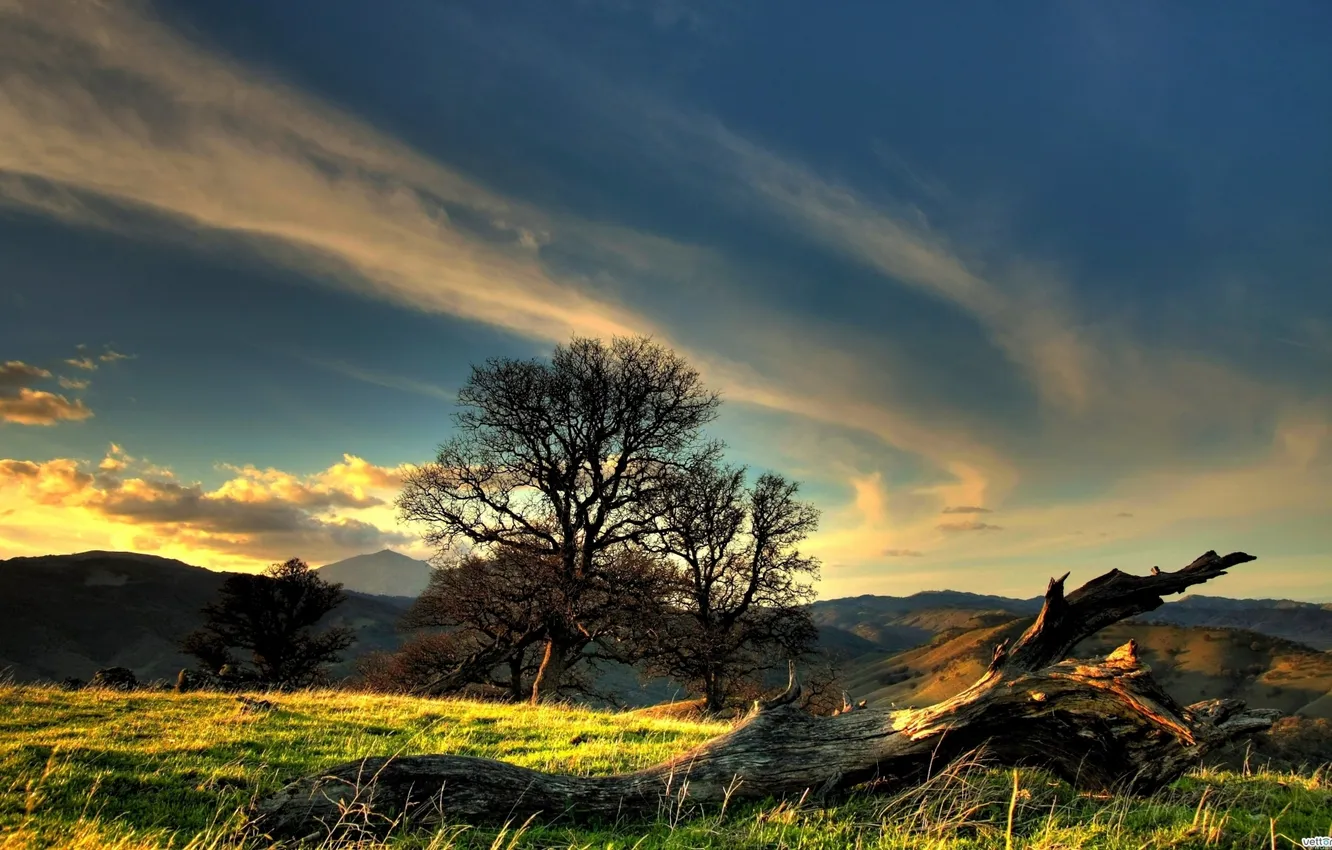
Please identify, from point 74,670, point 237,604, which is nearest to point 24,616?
point 74,670

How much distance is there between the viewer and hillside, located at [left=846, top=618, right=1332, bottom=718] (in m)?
112

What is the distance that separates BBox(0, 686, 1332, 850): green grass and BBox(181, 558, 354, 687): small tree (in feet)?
124

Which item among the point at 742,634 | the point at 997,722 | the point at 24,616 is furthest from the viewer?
the point at 24,616

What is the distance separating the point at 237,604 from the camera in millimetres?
44344

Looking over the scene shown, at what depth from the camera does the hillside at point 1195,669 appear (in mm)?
111812

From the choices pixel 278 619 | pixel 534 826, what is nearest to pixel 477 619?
pixel 534 826

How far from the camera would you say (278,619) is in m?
46.1

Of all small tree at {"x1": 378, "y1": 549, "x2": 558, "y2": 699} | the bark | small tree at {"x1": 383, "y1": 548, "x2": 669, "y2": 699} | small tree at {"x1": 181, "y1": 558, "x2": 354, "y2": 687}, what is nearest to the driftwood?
small tree at {"x1": 383, "y1": 548, "x2": 669, "y2": 699}

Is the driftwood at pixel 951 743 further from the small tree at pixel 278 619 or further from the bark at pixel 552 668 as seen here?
the small tree at pixel 278 619

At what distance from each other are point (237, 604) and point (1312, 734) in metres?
84.9

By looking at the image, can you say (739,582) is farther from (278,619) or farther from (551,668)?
(278,619)

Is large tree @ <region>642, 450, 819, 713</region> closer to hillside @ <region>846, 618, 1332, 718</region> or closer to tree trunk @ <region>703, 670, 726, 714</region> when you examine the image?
tree trunk @ <region>703, 670, 726, 714</region>

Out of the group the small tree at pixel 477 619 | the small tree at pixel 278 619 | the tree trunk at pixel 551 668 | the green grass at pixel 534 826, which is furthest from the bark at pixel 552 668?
the small tree at pixel 278 619

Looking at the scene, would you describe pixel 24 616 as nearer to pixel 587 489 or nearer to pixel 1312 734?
pixel 587 489
